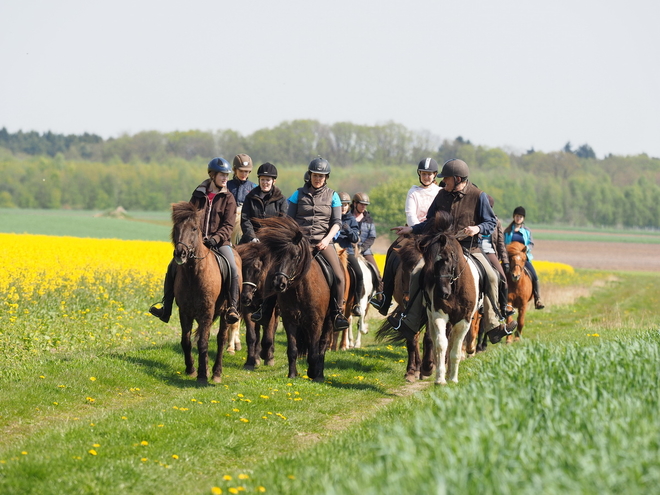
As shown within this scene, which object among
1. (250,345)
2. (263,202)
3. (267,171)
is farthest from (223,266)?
(267,171)

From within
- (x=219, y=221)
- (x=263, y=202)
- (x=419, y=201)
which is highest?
(x=419, y=201)

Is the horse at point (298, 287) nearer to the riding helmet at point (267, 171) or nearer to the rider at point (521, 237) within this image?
the riding helmet at point (267, 171)

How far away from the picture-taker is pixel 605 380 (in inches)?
251

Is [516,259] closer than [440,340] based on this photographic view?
No

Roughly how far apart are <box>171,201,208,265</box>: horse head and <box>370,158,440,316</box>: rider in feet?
10.5

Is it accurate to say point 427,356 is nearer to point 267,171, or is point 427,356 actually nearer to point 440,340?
point 440,340

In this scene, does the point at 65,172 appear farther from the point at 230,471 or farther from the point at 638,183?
the point at 230,471

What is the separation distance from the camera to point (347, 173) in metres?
114

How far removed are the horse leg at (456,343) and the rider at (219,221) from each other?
290cm

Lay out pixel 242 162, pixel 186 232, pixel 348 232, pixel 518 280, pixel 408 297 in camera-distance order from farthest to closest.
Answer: pixel 518 280, pixel 348 232, pixel 242 162, pixel 408 297, pixel 186 232

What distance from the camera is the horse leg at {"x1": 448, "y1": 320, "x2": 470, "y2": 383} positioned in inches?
389

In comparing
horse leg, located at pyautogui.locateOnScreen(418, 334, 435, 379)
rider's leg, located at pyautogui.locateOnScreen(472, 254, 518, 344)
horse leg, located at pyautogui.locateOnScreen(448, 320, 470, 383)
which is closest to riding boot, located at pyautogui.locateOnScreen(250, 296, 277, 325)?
horse leg, located at pyautogui.locateOnScreen(418, 334, 435, 379)

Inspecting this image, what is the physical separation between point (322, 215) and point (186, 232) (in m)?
2.03

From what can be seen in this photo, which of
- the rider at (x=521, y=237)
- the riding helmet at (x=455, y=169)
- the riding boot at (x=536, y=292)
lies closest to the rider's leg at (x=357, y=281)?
the riding helmet at (x=455, y=169)
